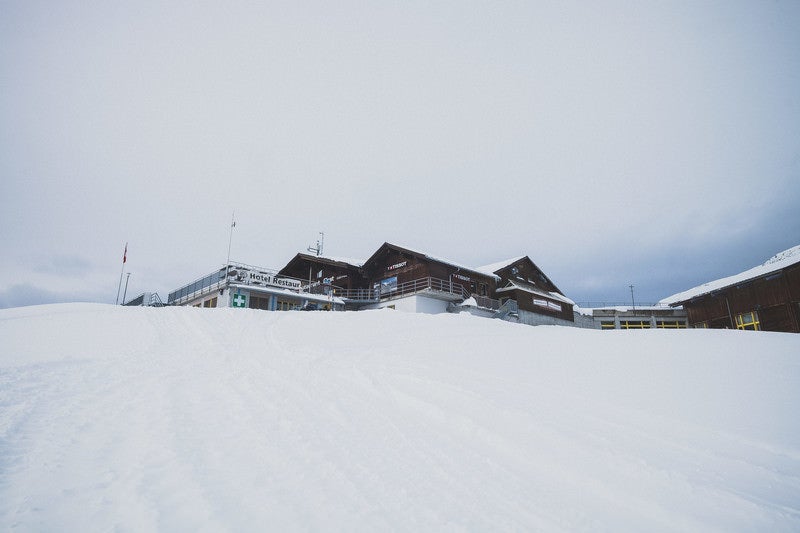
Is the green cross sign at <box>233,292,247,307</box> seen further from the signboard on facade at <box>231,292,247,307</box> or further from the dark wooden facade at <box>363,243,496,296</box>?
the dark wooden facade at <box>363,243,496,296</box>

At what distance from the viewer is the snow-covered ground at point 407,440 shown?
2.97m

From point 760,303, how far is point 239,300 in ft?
128

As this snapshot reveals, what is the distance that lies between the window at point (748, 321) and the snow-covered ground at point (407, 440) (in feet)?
86.7

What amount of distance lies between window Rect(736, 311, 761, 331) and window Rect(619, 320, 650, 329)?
16.3m

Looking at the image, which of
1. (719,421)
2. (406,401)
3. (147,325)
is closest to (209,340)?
(147,325)

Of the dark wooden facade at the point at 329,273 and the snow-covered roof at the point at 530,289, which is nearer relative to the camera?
the snow-covered roof at the point at 530,289

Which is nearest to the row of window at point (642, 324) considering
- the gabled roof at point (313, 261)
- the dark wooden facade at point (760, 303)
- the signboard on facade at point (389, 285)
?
the dark wooden facade at point (760, 303)

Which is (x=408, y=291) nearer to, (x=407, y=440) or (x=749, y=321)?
(x=749, y=321)

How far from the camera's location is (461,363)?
8156 mm

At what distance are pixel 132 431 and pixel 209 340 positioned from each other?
287 inches

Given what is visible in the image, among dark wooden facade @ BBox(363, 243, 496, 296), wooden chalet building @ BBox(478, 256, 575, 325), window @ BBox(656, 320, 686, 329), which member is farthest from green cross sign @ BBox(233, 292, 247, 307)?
window @ BBox(656, 320, 686, 329)

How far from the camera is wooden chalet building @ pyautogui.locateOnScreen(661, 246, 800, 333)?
2480 centimetres

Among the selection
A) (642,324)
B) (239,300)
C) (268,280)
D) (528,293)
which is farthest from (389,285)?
(642,324)

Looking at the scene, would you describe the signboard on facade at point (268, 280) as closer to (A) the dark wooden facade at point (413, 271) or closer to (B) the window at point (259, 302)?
(B) the window at point (259, 302)
